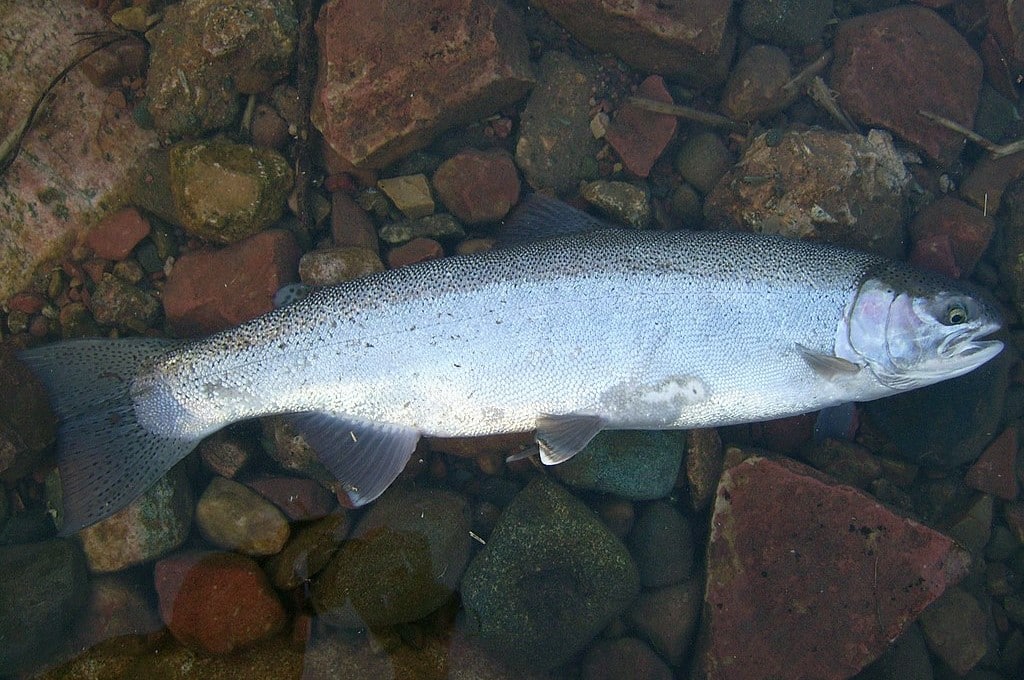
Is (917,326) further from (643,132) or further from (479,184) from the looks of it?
(479,184)

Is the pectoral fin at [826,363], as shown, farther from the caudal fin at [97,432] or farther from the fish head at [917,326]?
the caudal fin at [97,432]

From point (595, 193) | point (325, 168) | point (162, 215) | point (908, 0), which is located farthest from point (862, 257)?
point (162, 215)

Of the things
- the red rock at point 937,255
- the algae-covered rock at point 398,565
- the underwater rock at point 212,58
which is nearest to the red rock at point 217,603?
the algae-covered rock at point 398,565

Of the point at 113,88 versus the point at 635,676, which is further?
the point at 113,88

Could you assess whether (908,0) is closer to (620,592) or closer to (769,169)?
(769,169)

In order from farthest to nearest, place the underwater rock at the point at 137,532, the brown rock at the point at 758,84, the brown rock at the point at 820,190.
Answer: the brown rock at the point at 758,84, the brown rock at the point at 820,190, the underwater rock at the point at 137,532

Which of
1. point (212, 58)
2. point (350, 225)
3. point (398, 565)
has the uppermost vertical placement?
point (212, 58)

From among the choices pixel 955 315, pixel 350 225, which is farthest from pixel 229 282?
pixel 955 315
